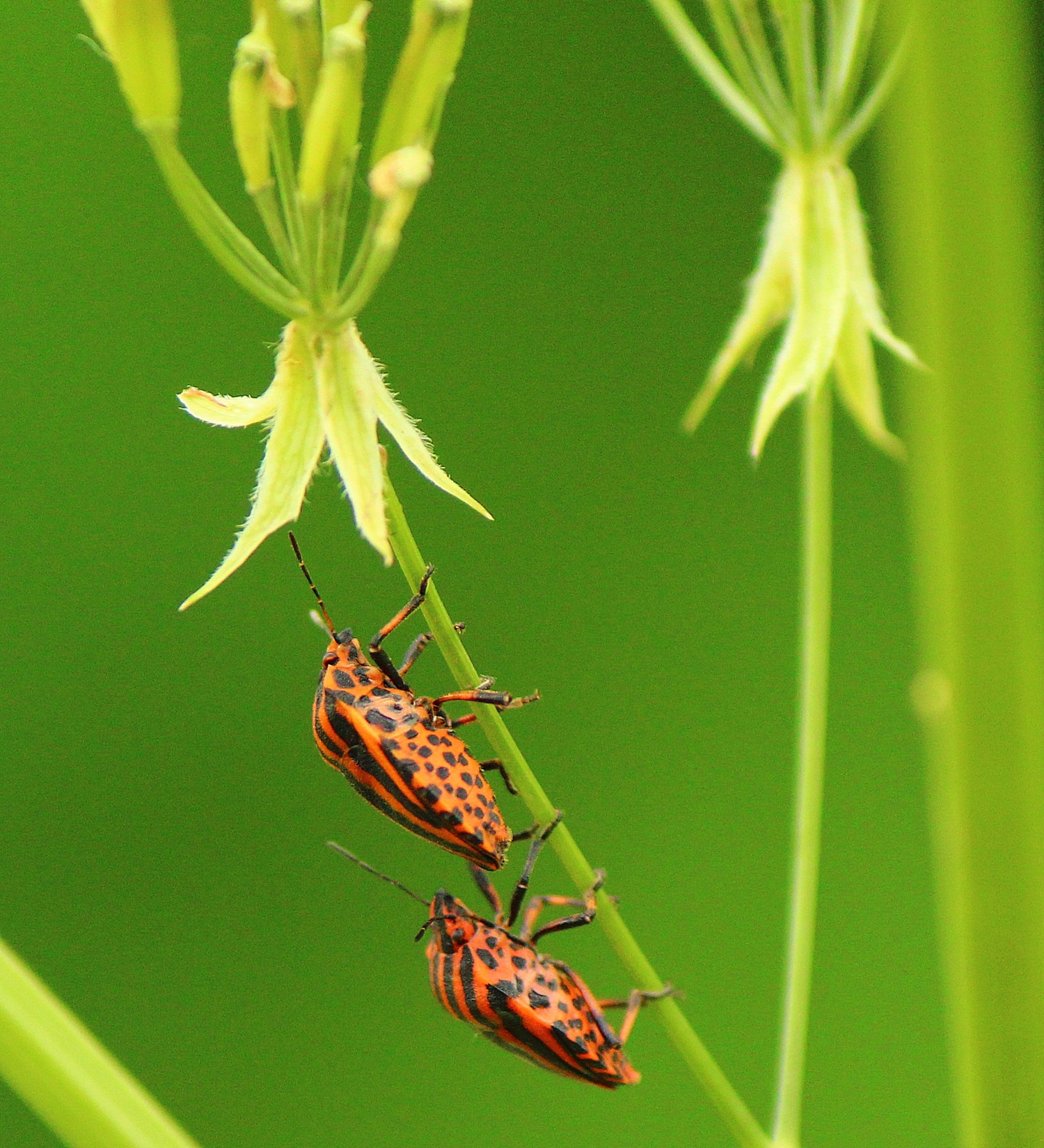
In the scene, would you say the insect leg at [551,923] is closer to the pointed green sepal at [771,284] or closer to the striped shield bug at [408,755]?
the striped shield bug at [408,755]

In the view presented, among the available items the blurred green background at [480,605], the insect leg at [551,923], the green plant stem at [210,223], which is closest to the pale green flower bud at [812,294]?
the green plant stem at [210,223]

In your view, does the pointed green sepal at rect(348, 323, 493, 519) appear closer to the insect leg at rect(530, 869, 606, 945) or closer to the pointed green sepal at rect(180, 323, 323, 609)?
the pointed green sepal at rect(180, 323, 323, 609)

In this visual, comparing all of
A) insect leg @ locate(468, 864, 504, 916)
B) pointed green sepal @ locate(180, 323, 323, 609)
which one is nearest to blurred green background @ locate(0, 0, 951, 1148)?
insect leg @ locate(468, 864, 504, 916)

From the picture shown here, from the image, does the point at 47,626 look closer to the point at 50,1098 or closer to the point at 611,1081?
the point at 611,1081

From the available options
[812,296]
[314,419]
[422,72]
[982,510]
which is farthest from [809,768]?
[422,72]

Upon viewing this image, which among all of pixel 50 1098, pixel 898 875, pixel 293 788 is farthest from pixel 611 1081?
pixel 898 875

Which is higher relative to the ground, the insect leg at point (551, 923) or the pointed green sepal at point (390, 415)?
the pointed green sepal at point (390, 415)
